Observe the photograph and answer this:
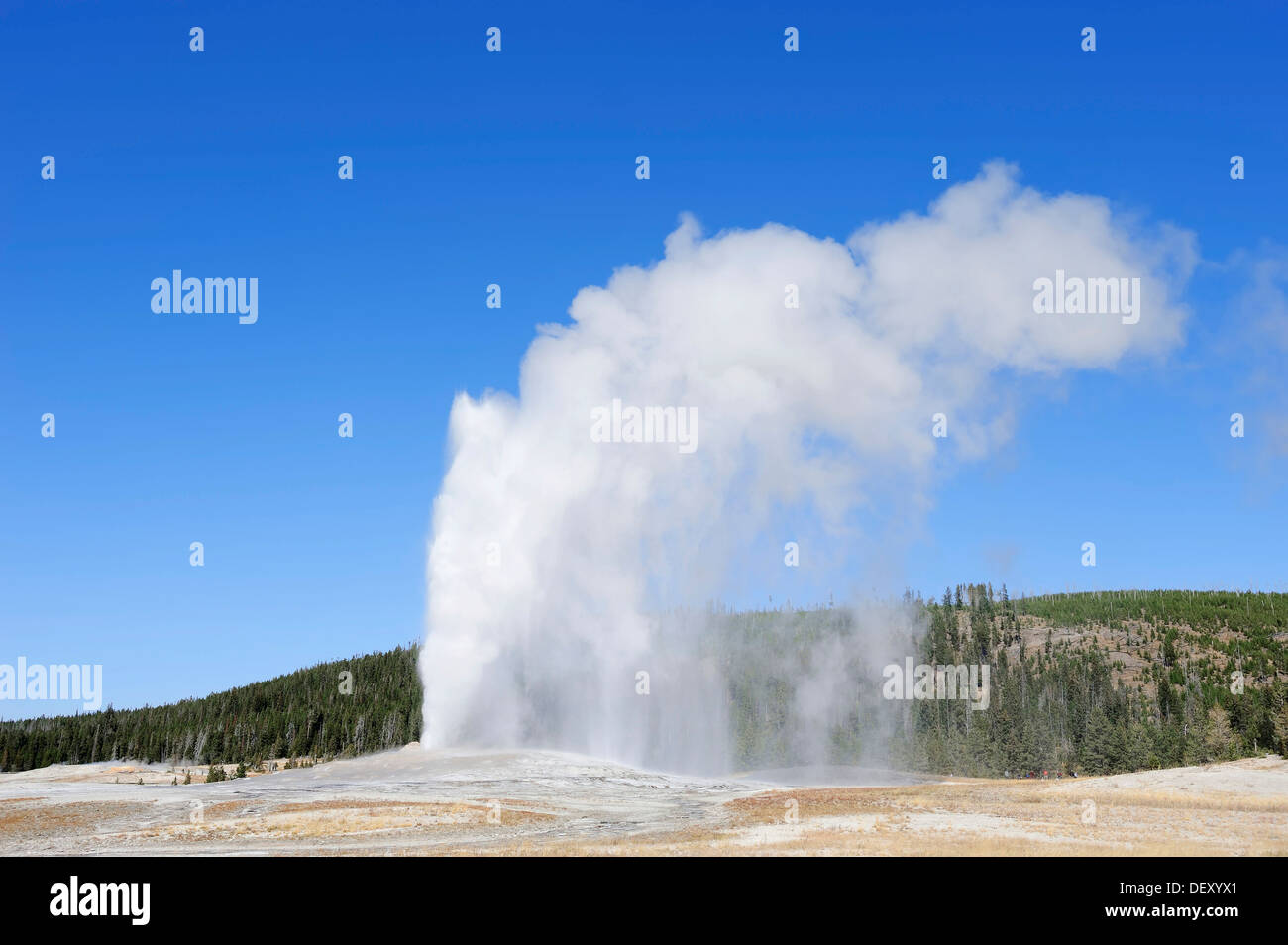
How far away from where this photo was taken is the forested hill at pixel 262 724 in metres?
119

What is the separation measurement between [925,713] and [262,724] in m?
99.0

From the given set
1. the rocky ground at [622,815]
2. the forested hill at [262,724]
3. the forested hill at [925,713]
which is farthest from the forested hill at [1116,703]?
the forested hill at [262,724]

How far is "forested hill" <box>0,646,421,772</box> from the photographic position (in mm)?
118750

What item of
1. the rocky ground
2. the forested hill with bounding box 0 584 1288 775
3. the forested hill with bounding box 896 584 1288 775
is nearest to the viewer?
the rocky ground

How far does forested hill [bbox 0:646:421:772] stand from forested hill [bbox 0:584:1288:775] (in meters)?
0.28

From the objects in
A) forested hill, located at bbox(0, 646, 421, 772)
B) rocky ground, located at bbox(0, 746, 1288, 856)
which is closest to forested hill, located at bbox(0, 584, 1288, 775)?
forested hill, located at bbox(0, 646, 421, 772)

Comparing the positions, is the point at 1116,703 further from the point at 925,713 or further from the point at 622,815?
the point at 622,815

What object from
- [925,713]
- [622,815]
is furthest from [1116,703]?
[622,815]

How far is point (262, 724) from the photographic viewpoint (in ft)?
418

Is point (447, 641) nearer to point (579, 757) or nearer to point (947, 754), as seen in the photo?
point (579, 757)

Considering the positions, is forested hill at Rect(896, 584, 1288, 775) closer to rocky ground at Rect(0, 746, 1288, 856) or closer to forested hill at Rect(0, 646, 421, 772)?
rocky ground at Rect(0, 746, 1288, 856)

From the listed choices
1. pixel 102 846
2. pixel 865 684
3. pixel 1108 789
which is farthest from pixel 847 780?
pixel 865 684

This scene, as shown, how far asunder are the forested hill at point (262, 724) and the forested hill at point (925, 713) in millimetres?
282
